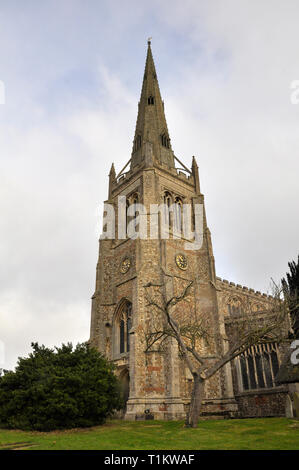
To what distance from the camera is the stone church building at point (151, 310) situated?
21875mm

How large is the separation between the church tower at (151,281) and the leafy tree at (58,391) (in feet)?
9.80

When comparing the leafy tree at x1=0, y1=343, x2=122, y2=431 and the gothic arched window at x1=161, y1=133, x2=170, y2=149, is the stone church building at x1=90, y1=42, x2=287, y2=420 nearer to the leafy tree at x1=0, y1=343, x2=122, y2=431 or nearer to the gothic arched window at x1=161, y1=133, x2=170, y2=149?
the gothic arched window at x1=161, y1=133, x2=170, y2=149

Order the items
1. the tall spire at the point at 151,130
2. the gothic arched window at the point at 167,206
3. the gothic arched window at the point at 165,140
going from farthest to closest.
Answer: the gothic arched window at the point at 165,140, the tall spire at the point at 151,130, the gothic arched window at the point at 167,206

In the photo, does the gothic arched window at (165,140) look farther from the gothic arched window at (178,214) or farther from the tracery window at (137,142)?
the gothic arched window at (178,214)

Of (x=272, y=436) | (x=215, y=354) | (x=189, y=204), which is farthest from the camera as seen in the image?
(x=189, y=204)

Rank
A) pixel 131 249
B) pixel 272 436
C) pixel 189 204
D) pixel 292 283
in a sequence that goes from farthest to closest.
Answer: pixel 189 204 < pixel 131 249 < pixel 292 283 < pixel 272 436

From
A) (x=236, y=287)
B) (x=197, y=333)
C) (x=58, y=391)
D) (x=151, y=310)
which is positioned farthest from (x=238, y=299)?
(x=58, y=391)

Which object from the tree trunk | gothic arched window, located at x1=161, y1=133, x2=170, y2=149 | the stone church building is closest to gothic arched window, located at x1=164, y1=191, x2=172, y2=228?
the stone church building

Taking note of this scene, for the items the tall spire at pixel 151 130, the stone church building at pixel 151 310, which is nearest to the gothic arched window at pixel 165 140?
the tall spire at pixel 151 130
